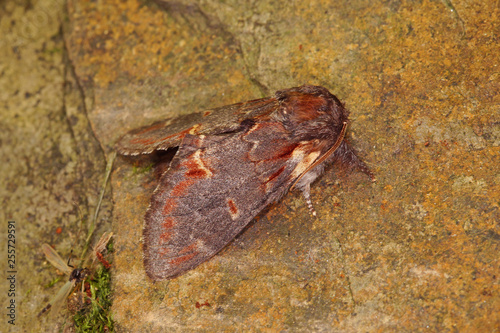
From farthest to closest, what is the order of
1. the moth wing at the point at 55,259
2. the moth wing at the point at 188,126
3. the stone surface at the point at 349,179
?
→ the moth wing at the point at 55,259 → the moth wing at the point at 188,126 → the stone surface at the point at 349,179

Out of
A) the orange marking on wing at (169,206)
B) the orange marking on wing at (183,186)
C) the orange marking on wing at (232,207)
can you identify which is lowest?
the orange marking on wing at (232,207)

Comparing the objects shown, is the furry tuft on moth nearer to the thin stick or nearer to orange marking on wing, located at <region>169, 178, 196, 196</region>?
orange marking on wing, located at <region>169, 178, 196, 196</region>

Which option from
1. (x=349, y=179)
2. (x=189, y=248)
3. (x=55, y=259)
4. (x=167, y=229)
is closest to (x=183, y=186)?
(x=167, y=229)

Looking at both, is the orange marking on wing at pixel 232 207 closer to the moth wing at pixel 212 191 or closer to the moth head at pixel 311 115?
the moth wing at pixel 212 191

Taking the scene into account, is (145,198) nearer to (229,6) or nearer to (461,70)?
(229,6)

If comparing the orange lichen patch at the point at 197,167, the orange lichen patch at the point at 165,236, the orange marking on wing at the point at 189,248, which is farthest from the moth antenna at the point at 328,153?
the orange lichen patch at the point at 165,236

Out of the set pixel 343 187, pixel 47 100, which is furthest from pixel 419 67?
pixel 47 100

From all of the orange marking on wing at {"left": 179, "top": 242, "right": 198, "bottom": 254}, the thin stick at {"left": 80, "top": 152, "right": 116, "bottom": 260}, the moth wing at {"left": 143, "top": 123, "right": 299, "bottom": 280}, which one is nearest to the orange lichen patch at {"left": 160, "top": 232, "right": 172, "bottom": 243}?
the moth wing at {"left": 143, "top": 123, "right": 299, "bottom": 280}

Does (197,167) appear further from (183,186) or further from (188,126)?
(188,126)
